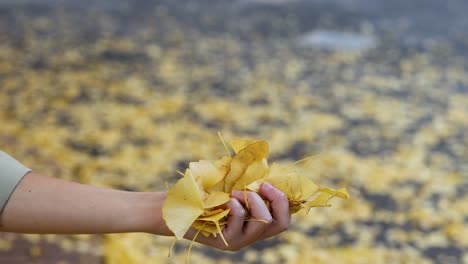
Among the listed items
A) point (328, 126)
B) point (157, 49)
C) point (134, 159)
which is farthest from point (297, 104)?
point (157, 49)

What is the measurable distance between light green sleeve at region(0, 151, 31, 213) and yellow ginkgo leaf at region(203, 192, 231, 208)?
1.62 feet

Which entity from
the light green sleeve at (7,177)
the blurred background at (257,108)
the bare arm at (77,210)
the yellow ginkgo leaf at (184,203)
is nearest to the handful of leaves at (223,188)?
the yellow ginkgo leaf at (184,203)

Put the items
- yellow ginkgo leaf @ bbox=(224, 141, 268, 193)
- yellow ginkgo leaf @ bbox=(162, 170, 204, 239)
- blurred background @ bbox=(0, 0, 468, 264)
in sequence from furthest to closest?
blurred background @ bbox=(0, 0, 468, 264), yellow ginkgo leaf @ bbox=(224, 141, 268, 193), yellow ginkgo leaf @ bbox=(162, 170, 204, 239)

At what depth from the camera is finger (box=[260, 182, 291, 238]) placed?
1.49m

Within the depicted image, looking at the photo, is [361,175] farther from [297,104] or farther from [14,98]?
[14,98]

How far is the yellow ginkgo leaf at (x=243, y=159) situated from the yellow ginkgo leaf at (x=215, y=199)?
0.10 metres

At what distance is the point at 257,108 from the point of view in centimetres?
Answer: 610

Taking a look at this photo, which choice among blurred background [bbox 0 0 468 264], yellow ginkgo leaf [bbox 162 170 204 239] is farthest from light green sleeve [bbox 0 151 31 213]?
blurred background [bbox 0 0 468 264]

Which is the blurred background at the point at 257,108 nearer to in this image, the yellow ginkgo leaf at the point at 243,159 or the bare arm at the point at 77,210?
the yellow ginkgo leaf at the point at 243,159

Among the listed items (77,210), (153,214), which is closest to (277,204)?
(153,214)

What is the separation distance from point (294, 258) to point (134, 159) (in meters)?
1.67

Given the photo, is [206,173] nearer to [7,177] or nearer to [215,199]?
[215,199]

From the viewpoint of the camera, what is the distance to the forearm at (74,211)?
5.35 ft

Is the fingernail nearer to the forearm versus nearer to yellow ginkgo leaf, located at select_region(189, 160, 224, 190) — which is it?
yellow ginkgo leaf, located at select_region(189, 160, 224, 190)
